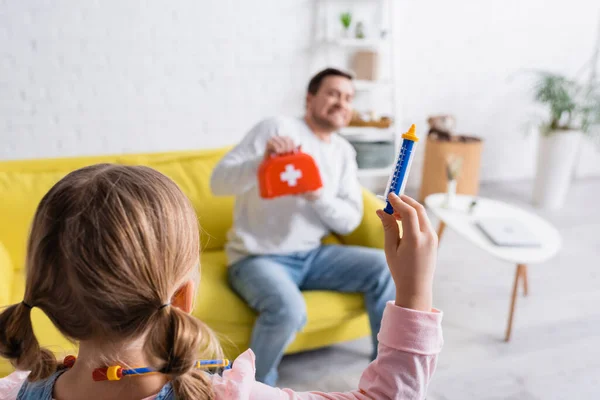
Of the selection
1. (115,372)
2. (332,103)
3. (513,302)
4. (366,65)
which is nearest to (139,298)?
(115,372)

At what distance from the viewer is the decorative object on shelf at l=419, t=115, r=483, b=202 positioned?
340 centimetres

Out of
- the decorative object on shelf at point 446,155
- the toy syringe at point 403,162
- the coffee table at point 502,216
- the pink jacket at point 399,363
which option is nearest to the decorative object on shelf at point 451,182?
the coffee table at point 502,216

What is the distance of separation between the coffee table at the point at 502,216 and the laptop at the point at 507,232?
0.02 metres

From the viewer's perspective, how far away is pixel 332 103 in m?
1.92

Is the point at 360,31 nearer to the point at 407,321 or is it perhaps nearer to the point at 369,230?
the point at 369,230

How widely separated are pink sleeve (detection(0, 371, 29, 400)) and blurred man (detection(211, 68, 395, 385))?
92 centimetres

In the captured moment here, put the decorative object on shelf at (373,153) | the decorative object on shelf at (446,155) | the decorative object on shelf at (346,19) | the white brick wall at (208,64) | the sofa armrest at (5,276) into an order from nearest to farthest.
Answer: the sofa armrest at (5,276), the white brick wall at (208,64), the decorative object on shelf at (346,19), the decorative object on shelf at (373,153), the decorative object on shelf at (446,155)

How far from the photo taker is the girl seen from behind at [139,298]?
0.62m

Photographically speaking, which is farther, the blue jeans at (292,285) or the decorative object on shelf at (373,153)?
the decorative object on shelf at (373,153)

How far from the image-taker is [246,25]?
121 inches

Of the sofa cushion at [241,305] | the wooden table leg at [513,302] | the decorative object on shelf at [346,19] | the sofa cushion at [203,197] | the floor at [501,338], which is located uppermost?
the decorative object on shelf at [346,19]

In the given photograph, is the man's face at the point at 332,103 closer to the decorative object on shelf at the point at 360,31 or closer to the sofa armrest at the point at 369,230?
the sofa armrest at the point at 369,230

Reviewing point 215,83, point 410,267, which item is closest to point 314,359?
point 410,267

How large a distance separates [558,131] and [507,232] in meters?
1.63
